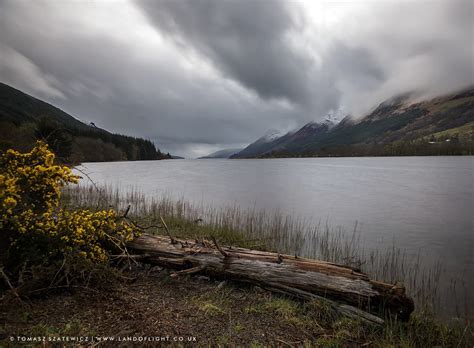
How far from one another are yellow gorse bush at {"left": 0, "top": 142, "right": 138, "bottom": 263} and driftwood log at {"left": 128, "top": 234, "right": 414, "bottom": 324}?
0.97 meters

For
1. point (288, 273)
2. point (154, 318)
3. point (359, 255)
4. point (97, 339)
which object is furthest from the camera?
point (359, 255)

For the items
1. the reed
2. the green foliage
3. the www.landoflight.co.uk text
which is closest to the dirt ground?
the www.landoflight.co.uk text

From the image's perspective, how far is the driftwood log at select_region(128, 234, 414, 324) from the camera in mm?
4594

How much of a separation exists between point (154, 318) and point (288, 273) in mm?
2735

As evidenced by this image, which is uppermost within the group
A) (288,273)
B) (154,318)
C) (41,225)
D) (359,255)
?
(41,225)

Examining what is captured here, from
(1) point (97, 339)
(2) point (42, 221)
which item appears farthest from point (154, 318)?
(2) point (42, 221)

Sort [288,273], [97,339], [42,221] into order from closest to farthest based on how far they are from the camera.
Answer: [97,339], [42,221], [288,273]

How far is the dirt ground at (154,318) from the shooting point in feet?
12.2

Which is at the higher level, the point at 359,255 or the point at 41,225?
the point at 41,225

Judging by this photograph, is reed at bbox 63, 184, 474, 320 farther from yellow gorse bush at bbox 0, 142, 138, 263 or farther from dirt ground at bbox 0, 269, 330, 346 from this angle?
dirt ground at bbox 0, 269, 330, 346

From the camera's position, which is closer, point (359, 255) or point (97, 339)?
point (97, 339)

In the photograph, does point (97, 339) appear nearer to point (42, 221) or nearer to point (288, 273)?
point (42, 221)

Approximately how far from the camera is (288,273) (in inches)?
208

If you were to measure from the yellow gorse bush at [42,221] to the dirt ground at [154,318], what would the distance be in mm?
881
